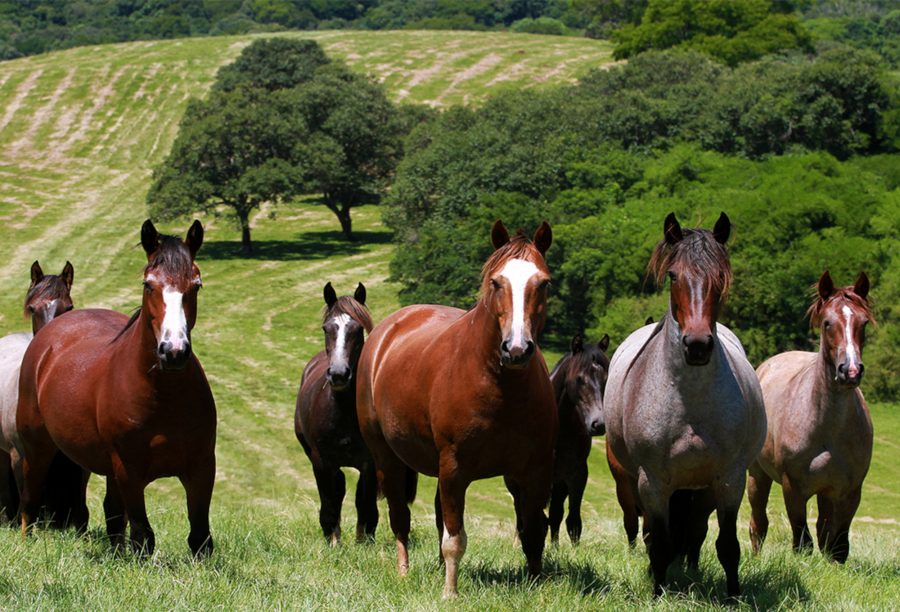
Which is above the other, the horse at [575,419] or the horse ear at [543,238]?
the horse ear at [543,238]

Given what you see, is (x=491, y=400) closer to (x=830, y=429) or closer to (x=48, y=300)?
(x=830, y=429)

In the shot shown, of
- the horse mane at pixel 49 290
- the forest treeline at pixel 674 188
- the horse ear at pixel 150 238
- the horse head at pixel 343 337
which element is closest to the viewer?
the horse ear at pixel 150 238

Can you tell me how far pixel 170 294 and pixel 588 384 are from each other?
5306 mm

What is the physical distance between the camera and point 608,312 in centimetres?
4088

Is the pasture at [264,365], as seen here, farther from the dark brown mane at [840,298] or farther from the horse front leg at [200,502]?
the dark brown mane at [840,298]

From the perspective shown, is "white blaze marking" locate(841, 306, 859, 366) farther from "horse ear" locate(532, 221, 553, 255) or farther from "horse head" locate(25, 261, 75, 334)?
"horse head" locate(25, 261, 75, 334)

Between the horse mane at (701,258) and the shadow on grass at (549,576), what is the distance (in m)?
2.19

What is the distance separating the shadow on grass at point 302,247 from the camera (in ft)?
193

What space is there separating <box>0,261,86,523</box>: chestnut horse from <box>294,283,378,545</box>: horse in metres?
2.75

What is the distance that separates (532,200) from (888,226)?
14.5 metres

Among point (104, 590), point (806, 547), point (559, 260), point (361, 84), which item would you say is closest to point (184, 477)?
point (104, 590)

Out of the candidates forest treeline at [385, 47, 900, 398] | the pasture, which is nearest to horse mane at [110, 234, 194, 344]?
the pasture

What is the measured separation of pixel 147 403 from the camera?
26.2 ft

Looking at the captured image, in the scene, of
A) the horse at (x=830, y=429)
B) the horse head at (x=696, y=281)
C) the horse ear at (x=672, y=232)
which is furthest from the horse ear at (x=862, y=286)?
the horse ear at (x=672, y=232)
